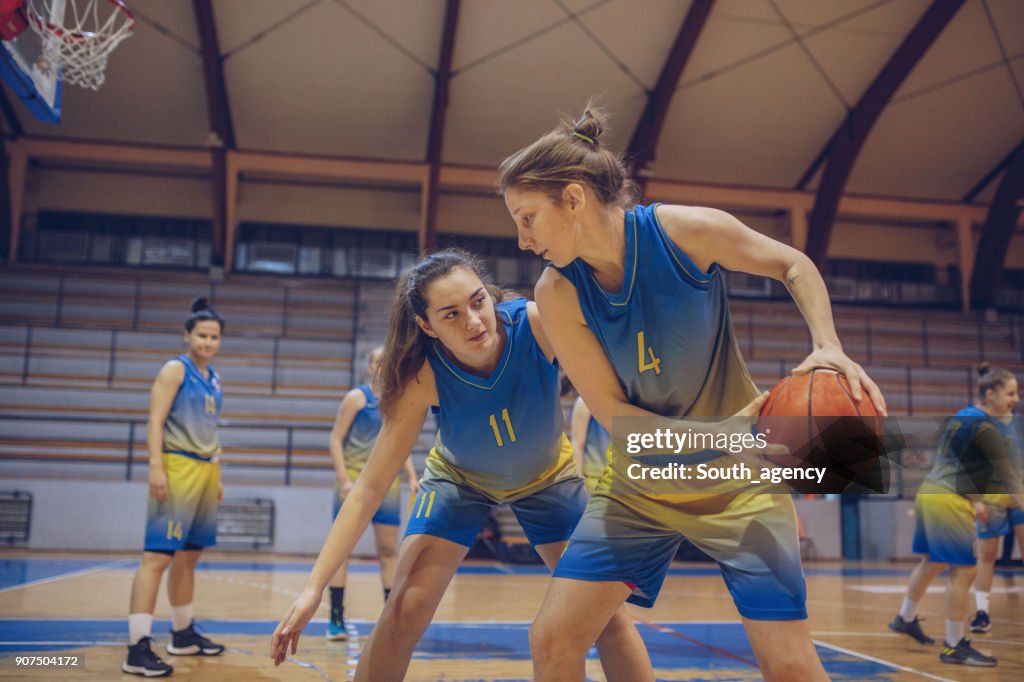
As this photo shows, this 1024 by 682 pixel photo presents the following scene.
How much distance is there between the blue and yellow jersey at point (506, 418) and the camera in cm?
283

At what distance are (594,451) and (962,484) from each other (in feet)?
8.33

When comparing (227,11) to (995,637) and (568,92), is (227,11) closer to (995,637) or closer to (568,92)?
(568,92)

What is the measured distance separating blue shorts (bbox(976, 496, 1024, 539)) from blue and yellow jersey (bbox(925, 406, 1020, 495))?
15.1 inches

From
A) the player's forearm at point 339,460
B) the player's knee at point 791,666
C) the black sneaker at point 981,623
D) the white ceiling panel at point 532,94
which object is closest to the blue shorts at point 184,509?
the player's forearm at point 339,460

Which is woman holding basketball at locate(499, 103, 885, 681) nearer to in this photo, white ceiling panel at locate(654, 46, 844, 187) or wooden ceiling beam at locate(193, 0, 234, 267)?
wooden ceiling beam at locate(193, 0, 234, 267)

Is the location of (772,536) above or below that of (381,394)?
below

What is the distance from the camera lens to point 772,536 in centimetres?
217

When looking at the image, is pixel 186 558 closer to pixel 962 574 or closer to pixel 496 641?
pixel 496 641

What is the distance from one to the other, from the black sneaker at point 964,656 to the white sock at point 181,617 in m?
4.37

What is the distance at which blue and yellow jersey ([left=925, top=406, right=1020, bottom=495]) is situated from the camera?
5293mm

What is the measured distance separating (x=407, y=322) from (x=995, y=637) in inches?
213

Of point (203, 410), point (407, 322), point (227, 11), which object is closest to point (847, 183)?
point (227, 11)

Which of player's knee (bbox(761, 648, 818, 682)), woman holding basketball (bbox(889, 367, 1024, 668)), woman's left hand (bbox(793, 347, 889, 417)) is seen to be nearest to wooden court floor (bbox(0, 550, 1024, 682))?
woman holding basketball (bbox(889, 367, 1024, 668))

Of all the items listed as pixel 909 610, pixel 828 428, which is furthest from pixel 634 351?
pixel 909 610
